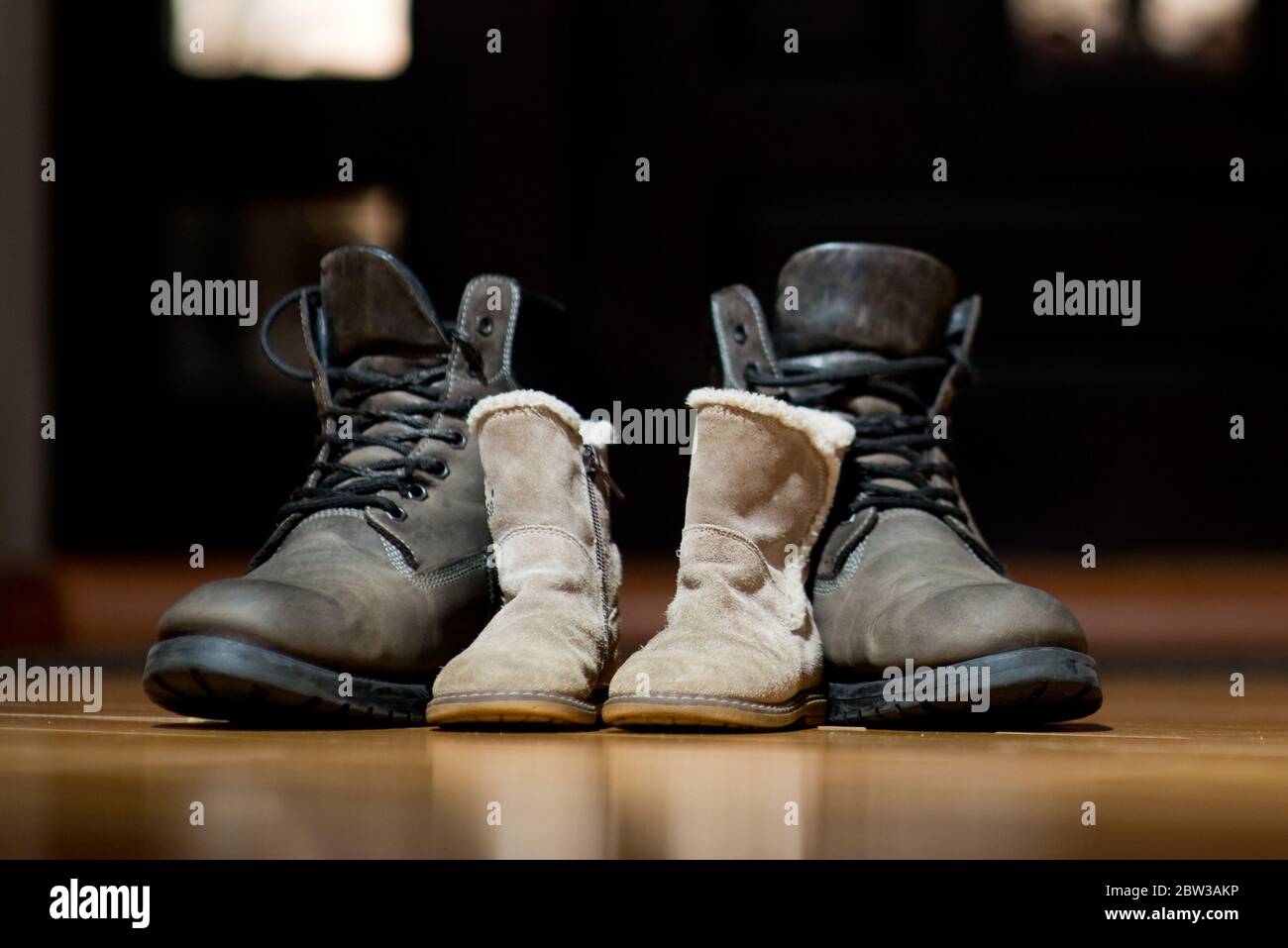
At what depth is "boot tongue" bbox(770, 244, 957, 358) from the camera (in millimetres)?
1054

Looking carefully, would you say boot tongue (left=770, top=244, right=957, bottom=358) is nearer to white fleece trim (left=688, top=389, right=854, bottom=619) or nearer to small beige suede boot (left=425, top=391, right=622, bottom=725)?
white fleece trim (left=688, top=389, right=854, bottom=619)

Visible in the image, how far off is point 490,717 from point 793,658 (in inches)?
7.9

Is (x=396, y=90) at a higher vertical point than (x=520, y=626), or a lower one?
higher

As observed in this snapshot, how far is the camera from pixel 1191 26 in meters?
2.44

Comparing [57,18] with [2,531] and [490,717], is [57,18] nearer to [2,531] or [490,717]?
[2,531]

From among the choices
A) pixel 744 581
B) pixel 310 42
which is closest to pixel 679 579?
pixel 744 581

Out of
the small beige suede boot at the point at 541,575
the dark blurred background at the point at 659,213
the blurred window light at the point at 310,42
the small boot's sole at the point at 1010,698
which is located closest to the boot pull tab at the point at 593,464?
the small beige suede boot at the point at 541,575

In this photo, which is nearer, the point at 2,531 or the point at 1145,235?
the point at 1145,235

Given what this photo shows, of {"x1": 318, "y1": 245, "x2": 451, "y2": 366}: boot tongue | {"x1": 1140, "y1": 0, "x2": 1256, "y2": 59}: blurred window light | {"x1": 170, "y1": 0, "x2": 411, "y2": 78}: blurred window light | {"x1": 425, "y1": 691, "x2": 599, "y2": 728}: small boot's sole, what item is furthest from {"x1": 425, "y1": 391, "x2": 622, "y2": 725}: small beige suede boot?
{"x1": 1140, "y1": 0, "x2": 1256, "y2": 59}: blurred window light
